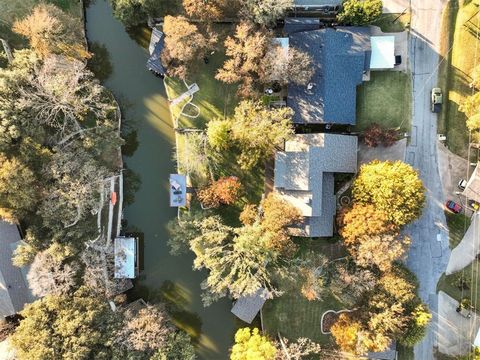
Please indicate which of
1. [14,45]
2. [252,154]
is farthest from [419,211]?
[14,45]

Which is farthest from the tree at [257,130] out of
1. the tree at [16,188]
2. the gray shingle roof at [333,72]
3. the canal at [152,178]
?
the tree at [16,188]

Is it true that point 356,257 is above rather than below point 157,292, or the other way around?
above

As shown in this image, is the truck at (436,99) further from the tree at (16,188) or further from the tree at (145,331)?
the tree at (16,188)

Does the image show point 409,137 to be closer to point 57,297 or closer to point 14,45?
point 57,297

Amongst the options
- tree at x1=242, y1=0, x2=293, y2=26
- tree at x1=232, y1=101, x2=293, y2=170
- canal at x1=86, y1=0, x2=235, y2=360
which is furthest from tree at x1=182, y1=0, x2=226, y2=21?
tree at x1=232, y1=101, x2=293, y2=170

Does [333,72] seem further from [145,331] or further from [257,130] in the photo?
[145,331]

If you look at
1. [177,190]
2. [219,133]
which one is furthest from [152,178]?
[219,133]
